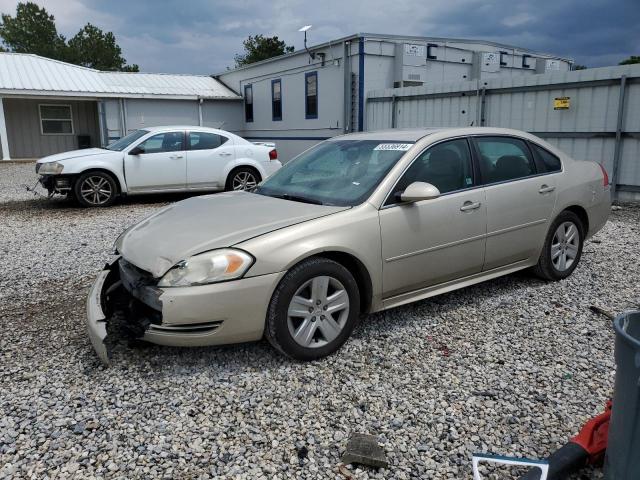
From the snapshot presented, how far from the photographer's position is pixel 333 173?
432 cm

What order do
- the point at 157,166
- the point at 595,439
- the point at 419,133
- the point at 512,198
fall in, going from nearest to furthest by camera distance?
1. the point at 595,439
2. the point at 419,133
3. the point at 512,198
4. the point at 157,166

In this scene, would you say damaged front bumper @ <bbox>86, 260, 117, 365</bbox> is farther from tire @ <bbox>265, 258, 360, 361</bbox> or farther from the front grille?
tire @ <bbox>265, 258, 360, 361</bbox>

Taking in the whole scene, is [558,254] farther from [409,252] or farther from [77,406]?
[77,406]

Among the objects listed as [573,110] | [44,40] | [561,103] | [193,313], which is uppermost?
[44,40]

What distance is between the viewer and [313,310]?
11.3 ft

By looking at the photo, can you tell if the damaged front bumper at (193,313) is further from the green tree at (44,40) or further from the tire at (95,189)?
the green tree at (44,40)

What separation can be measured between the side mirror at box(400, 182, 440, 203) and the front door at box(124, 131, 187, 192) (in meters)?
7.50

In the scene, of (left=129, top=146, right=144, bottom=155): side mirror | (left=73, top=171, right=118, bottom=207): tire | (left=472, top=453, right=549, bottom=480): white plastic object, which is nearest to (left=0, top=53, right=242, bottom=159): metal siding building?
(left=129, top=146, right=144, bottom=155): side mirror

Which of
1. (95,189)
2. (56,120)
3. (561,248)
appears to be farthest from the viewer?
(56,120)

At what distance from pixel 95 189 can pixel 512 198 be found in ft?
26.2

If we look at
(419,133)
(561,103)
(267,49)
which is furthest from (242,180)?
(267,49)

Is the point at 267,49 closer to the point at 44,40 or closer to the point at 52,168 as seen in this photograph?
the point at 44,40

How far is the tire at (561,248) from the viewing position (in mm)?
4961

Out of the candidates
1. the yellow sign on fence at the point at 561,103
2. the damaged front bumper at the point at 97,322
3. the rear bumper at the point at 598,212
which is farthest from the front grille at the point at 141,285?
the yellow sign on fence at the point at 561,103
